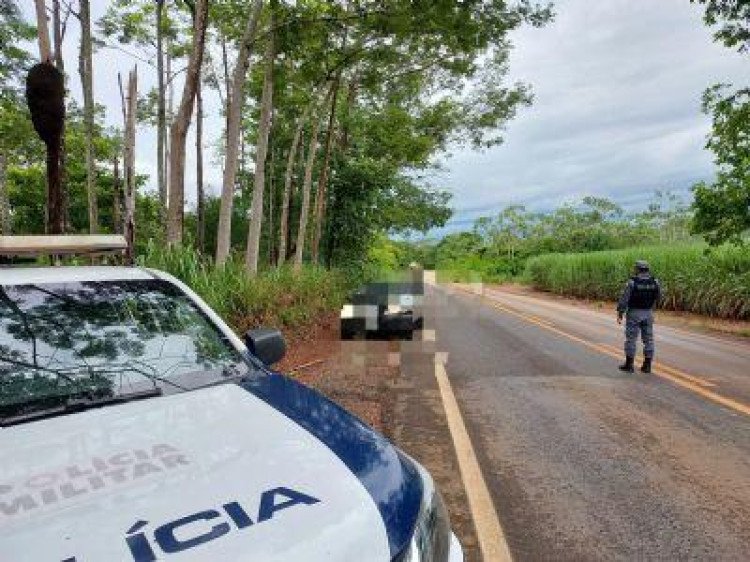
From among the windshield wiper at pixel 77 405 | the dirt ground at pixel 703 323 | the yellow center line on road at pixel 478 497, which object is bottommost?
the dirt ground at pixel 703 323

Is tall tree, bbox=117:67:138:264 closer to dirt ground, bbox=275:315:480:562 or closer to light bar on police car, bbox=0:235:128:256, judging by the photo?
dirt ground, bbox=275:315:480:562

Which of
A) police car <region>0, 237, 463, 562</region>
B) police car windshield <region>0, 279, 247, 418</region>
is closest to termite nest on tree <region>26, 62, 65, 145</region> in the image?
police car <region>0, 237, 463, 562</region>

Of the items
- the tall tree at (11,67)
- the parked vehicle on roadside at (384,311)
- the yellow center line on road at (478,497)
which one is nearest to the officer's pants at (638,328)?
the parked vehicle on roadside at (384,311)

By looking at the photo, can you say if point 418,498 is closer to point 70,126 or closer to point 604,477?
point 604,477

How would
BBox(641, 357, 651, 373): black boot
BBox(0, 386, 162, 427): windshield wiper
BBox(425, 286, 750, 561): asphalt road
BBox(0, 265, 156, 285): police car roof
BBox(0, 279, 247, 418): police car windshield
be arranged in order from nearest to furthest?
1. BBox(0, 386, 162, 427): windshield wiper
2. BBox(0, 279, 247, 418): police car windshield
3. BBox(0, 265, 156, 285): police car roof
4. BBox(425, 286, 750, 561): asphalt road
5. BBox(641, 357, 651, 373): black boot

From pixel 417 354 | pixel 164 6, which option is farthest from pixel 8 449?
pixel 164 6

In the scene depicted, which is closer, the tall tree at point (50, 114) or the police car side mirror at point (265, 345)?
the police car side mirror at point (265, 345)

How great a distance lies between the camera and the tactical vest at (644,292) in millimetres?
10109

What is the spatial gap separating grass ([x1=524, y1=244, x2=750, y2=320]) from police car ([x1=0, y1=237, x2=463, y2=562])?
15646mm

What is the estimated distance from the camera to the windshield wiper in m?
2.45

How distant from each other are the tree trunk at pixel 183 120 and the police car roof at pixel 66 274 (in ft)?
22.9

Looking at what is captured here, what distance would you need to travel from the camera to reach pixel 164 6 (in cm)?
2380

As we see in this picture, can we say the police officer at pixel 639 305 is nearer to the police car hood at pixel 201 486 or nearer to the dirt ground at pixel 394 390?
the dirt ground at pixel 394 390

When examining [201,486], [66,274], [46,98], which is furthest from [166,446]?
[46,98]
